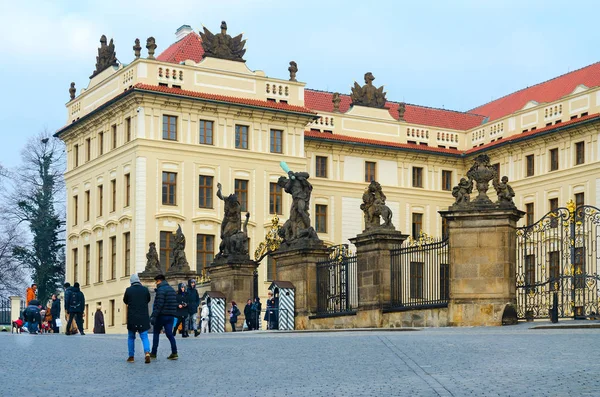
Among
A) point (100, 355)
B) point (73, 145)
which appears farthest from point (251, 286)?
point (73, 145)

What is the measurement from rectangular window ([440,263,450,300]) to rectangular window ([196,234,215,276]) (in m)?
31.1

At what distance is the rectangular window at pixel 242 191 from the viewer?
61812mm

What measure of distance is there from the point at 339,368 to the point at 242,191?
150 ft

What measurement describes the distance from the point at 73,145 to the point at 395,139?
17.6 m

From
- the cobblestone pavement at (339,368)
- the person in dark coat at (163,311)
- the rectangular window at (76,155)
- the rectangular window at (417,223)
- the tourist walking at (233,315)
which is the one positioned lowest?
the cobblestone pavement at (339,368)

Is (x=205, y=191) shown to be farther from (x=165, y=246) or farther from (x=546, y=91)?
(x=546, y=91)

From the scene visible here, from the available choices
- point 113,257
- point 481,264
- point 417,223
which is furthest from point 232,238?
point 417,223

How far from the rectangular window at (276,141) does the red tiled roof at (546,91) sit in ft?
44.4

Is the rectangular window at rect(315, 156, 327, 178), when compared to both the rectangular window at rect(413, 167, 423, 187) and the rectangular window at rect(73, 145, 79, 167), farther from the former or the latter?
the rectangular window at rect(73, 145, 79, 167)

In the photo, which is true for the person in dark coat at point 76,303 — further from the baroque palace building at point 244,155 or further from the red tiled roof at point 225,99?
the red tiled roof at point 225,99

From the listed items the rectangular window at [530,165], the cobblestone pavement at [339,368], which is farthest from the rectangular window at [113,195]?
the cobblestone pavement at [339,368]

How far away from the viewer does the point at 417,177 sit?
70062mm

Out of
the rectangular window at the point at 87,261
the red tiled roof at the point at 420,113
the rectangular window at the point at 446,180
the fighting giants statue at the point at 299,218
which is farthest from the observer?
the rectangular window at the point at 446,180

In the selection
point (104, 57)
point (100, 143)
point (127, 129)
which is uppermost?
point (104, 57)
